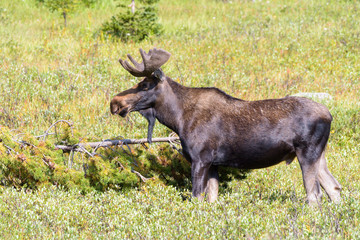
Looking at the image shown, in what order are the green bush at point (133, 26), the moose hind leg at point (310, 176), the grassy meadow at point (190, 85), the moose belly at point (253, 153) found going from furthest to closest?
the green bush at point (133, 26) → the moose belly at point (253, 153) → the moose hind leg at point (310, 176) → the grassy meadow at point (190, 85)

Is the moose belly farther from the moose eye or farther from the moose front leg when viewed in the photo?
the moose eye

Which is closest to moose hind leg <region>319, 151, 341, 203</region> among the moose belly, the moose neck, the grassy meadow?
the grassy meadow

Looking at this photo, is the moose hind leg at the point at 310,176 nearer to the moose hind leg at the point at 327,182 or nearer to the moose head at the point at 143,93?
the moose hind leg at the point at 327,182

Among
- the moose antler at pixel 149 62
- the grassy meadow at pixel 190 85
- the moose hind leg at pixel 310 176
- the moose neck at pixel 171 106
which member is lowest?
the grassy meadow at pixel 190 85

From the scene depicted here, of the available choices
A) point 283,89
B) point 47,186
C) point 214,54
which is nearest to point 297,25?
point 214,54

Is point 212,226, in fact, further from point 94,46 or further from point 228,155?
point 94,46

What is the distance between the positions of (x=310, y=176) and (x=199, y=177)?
145 cm

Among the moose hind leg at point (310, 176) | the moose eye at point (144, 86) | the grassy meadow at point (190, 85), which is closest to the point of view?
the grassy meadow at point (190, 85)

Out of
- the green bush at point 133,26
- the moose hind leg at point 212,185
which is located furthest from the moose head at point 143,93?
the green bush at point 133,26

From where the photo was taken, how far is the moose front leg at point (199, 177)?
6.63m

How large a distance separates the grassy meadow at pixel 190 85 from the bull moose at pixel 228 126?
402mm

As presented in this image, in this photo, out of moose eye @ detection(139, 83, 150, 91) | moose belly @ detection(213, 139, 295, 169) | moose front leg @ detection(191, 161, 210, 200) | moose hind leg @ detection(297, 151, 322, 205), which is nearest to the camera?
moose hind leg @ detection(297, 151, 322, 205)

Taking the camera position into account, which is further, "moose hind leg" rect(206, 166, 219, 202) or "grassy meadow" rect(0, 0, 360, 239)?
"moose hind leg" rect(206, 166, 219, 202)

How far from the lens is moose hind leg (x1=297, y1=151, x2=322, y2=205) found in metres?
6.42
